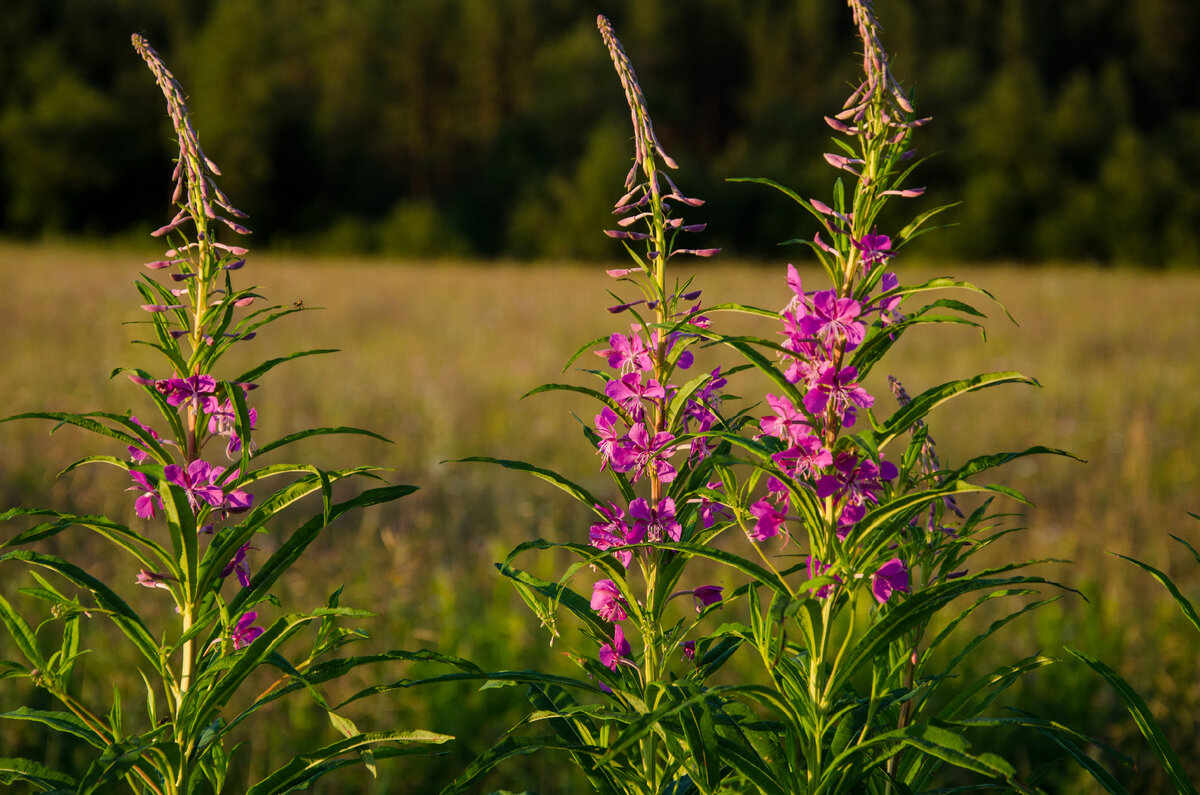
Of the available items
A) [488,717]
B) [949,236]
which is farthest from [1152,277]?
[488,717]

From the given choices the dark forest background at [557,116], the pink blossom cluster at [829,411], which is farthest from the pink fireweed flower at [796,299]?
the dark forest background at [557,116]

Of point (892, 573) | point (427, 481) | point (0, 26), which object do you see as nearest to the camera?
point (892, 573)

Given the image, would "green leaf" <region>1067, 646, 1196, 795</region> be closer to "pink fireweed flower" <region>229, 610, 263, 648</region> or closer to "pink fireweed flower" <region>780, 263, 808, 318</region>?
"pink fireweed flower" <region>780, 263, 808, 318</region>

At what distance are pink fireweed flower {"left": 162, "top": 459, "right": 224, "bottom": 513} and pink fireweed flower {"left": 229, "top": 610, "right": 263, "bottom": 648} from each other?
0.20 m

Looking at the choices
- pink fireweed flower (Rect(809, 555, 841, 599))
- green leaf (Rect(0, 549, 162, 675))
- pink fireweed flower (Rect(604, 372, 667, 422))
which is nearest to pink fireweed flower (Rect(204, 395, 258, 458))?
green leaf (Rect(0, 549, 162, 675))

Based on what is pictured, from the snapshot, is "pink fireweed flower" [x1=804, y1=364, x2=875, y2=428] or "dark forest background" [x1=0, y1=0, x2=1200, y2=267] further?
"dark forest background" [x1=0, y1=0, x2=1200, y2=267]

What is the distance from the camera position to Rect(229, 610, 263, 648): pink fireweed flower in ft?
3.87

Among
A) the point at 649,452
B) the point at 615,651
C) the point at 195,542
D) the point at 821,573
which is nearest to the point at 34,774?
the point at 195,542

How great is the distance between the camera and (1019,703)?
3.27m

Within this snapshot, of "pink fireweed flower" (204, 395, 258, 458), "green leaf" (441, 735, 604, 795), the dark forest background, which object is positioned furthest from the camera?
the dark forest background

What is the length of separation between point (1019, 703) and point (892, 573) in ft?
8.67

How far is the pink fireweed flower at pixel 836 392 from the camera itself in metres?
0.99

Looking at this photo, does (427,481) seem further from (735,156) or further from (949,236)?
(735,156)

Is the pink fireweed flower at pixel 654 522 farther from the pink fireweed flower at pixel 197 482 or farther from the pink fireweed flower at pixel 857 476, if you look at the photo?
the pink fireweed flower at pixel 197 482
